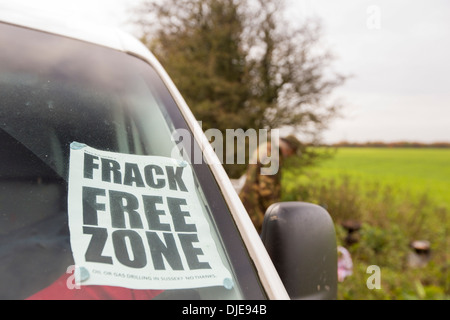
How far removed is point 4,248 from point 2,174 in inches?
8.9

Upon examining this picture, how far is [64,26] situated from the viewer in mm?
1490

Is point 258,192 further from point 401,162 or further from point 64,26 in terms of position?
point 401,162

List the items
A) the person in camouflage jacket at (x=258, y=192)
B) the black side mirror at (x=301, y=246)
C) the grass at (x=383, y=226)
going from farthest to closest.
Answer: the person in camouflage jacket at (x=258, y=192), the grass at (x=383, y=226), the black side mirror at (x=301, y=246)

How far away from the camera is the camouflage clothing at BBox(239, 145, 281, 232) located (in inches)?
235

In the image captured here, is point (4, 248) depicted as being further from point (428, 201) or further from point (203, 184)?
point (428, 201)

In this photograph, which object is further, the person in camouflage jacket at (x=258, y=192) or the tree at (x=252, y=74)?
the tree at (x=252, y=74)

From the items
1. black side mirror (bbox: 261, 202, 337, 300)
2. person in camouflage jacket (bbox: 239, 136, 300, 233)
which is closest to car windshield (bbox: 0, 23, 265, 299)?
black side mirror (bbox: 261, 202, 337, 300)

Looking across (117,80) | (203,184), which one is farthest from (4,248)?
(117,80)

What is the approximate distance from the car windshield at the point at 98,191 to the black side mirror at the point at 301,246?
146 millimetres

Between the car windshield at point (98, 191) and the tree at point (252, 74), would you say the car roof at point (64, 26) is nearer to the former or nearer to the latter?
the car windshield at point (98, 191)

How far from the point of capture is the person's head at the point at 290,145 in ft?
27.0

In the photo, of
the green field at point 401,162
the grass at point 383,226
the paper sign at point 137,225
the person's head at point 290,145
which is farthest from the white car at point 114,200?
the green field at point 401,162

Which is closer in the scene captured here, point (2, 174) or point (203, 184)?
point (2, 174)

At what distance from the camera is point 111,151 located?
1248mm
